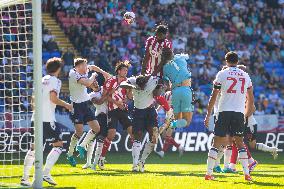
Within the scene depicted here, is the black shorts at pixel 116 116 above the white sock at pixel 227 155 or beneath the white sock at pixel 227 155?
above

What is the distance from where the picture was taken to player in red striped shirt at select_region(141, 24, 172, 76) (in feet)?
55.2

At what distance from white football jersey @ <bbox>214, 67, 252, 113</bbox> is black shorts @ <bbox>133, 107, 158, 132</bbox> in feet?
11.2

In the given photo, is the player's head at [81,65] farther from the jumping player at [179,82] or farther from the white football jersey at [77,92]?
the jumping player at [179,82]

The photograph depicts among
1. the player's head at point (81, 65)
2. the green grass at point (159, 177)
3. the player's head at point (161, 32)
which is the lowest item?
the green grass at point (159, 177)

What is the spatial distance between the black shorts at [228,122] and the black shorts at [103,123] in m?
5.32

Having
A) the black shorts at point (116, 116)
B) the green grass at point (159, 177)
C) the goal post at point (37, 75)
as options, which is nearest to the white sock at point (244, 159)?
the green grass at point (159, 177)

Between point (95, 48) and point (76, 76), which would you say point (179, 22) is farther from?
point (76, 76)

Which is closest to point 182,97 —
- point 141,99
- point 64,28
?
point 141,99

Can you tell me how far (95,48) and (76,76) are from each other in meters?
15.3

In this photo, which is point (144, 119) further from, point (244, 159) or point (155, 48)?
point (244, 159)

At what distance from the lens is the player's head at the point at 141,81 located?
55.8 feet

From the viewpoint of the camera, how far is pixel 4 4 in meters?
13.9

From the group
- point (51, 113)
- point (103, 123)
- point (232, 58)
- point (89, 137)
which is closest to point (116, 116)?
point (103, 123)

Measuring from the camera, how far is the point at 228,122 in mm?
14500
